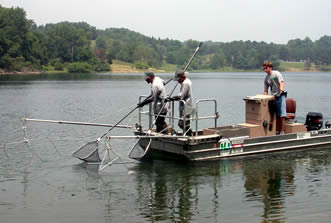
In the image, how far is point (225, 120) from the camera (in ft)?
91.8

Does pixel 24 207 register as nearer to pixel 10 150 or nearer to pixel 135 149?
pixel 135 149

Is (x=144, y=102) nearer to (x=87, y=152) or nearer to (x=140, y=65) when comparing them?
(x=87, y=152)

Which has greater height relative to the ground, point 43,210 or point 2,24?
point 2,24

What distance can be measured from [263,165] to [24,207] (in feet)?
23.7

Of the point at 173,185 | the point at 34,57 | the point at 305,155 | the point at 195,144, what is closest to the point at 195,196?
the point at 173,185

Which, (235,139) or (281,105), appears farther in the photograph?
(281,105)

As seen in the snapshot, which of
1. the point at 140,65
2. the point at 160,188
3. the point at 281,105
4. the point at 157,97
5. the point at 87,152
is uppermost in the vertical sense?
the point at 140,65

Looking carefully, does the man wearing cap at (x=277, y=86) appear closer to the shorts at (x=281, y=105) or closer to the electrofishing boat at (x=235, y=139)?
the shorts at (x=281, y=105)

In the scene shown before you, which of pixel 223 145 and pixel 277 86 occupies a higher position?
pixel 277 86

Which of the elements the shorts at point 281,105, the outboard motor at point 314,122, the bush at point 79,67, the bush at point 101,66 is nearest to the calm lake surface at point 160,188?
the outboard motor at point 314,122

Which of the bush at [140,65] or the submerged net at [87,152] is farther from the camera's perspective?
the bush at [140,65]

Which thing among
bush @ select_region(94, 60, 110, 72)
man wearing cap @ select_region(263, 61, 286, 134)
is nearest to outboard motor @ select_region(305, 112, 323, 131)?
man wearing cap @ select_region(263, 61, 286, 134)

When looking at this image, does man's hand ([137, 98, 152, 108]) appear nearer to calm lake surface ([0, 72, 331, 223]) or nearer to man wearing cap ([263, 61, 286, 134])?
calm lake surface ([0, 72, 331, 223])

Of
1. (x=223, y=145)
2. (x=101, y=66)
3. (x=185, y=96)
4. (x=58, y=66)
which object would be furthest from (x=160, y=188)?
(x=101, y=66)
